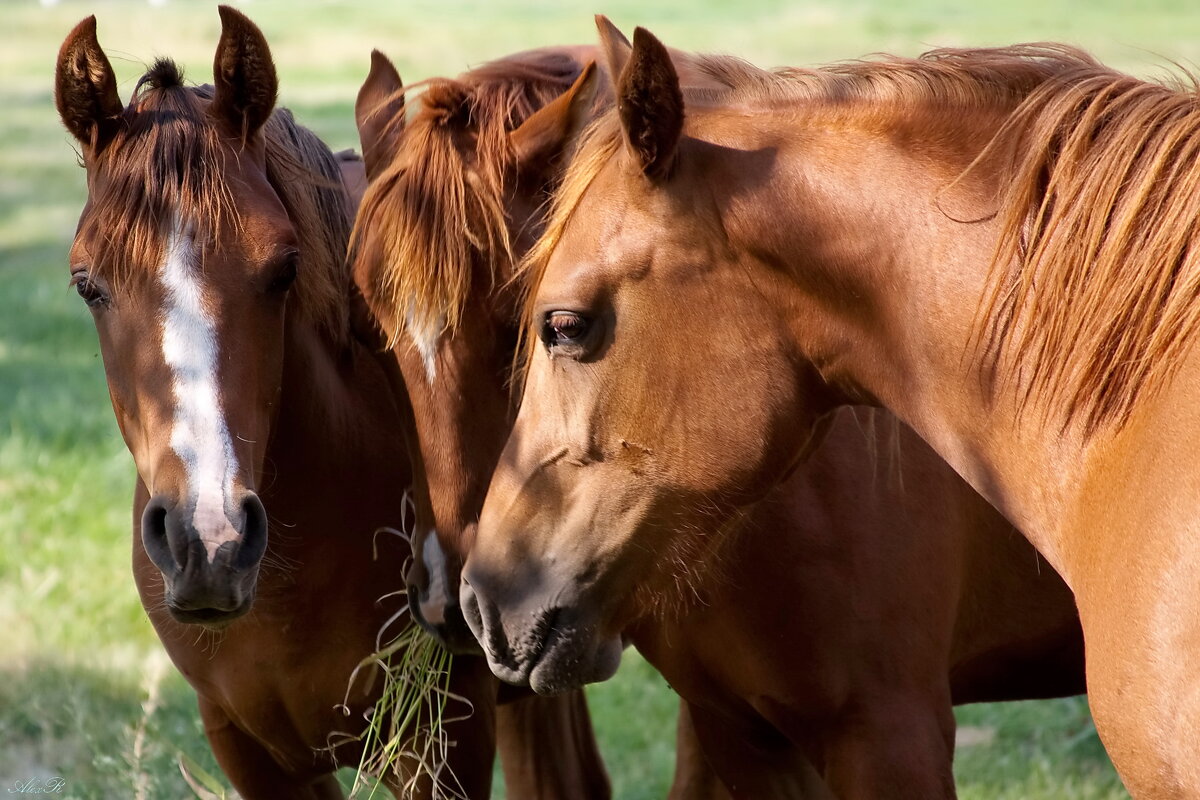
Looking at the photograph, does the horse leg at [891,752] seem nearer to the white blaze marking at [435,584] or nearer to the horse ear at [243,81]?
the white blaze marking at [435,584]

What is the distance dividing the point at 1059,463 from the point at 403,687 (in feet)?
5.26

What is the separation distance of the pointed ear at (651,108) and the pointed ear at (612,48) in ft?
0.29

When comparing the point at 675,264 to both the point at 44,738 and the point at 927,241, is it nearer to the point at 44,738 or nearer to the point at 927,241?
the point at 927,241

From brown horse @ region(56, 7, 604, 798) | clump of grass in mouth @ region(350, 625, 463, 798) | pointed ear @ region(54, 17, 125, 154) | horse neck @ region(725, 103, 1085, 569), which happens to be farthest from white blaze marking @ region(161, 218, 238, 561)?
horse neck @ region(725, 103, 1085, 569)

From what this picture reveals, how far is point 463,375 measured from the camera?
111 inches

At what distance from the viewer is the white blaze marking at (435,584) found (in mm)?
2809

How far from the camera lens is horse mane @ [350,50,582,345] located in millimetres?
2793

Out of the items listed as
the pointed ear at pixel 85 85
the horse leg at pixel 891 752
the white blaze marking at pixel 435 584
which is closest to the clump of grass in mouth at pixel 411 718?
the white blaze marking at pixel 435 584

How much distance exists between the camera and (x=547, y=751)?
14.2 feet

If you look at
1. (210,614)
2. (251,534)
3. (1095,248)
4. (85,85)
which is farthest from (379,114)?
(1095,248)

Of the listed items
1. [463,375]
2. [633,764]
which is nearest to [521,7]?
[633,764]

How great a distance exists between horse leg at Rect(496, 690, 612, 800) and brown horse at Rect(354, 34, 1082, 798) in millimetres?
1200

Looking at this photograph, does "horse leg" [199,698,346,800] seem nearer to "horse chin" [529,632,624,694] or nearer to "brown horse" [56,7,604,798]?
"brown horse" [56,7,604,798]

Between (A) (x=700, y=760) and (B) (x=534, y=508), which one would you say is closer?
(B) (x=534, y=508)
